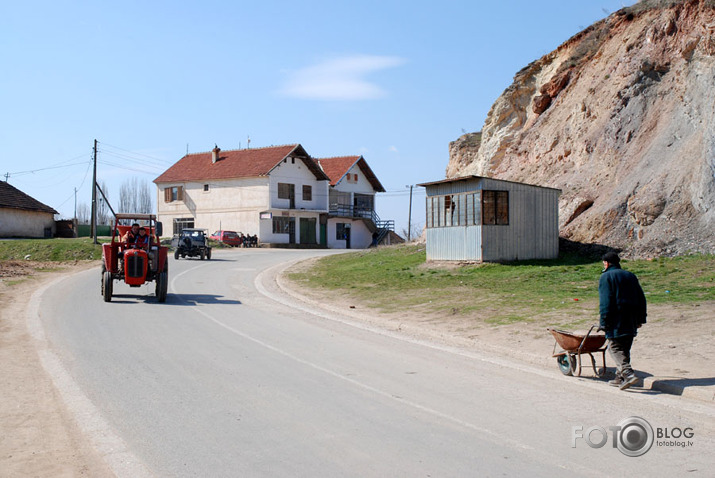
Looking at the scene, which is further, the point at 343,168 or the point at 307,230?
the point at 343,168

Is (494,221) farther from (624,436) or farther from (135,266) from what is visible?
(624,436)

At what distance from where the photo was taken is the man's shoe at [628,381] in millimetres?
8436

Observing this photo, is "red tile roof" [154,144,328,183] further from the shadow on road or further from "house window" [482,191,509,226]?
the shadow on road

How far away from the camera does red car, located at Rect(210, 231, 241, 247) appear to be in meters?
53.4

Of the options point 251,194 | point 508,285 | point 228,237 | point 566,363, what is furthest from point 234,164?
point 566,363

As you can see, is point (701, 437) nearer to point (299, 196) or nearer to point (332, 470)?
point (332, 470)

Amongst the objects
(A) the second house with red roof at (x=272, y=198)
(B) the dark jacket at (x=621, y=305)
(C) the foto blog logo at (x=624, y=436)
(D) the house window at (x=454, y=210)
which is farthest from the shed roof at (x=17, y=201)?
(C) the foto blog logo at (x=624, y=436)

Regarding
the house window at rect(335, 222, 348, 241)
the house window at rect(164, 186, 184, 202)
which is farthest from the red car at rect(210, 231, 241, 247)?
the house window at rect(335, 222, 348, 241)

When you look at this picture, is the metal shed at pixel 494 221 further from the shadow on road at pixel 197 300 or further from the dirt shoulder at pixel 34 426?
the dirt shoulder at pixel 34 426

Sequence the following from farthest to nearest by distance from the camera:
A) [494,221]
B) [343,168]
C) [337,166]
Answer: [337,166] < [343,168] < [494,221]

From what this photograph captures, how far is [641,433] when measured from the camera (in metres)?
6.58

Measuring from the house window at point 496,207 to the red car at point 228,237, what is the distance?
31400 mm

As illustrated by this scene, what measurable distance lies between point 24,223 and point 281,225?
21.2 m

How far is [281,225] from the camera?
2349 inches
